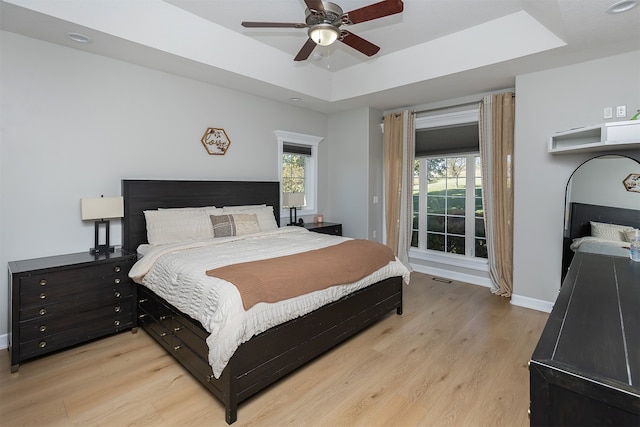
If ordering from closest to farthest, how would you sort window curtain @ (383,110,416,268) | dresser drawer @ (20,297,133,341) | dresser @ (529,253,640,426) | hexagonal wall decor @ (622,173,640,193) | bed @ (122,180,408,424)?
dresser @ (529,253,640,426), bed @ (122,180,408,424), dresser drawer @ (20,297,133,341), hexagonal wall decor @ (622,173,640,193), window curtain @ (383,110,416,268)

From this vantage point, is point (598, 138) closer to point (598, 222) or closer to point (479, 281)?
point (598, 222)

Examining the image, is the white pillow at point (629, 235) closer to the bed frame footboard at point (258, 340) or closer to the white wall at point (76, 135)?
the bed frame footboard at point (258, 340)

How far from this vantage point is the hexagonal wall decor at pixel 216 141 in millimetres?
3930

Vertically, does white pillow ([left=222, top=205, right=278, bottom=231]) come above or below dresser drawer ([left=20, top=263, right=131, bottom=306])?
above

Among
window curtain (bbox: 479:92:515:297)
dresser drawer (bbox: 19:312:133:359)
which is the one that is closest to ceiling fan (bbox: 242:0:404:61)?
window curtain (bbox: 479:92:515:297)

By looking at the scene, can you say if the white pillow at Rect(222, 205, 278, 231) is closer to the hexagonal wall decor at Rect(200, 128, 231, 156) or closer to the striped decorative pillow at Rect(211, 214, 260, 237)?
the striped decorative pillow at Rect(211, 214, 260, 237)

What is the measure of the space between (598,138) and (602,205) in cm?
66

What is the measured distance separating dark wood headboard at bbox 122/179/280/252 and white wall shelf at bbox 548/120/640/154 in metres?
3.33

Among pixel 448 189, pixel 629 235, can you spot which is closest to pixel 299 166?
pixel 448 189

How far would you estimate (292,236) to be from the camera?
3635 mm

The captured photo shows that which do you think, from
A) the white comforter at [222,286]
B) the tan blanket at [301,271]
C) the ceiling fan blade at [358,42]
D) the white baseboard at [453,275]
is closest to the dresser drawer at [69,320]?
the white comforter at [222,286]

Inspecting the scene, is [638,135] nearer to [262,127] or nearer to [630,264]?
[630,264]

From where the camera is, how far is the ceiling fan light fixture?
2332 millimetres

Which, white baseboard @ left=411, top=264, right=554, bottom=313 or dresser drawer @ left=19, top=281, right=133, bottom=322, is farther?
white baseboard @ left=411, top=264, right=554, bottom=313
